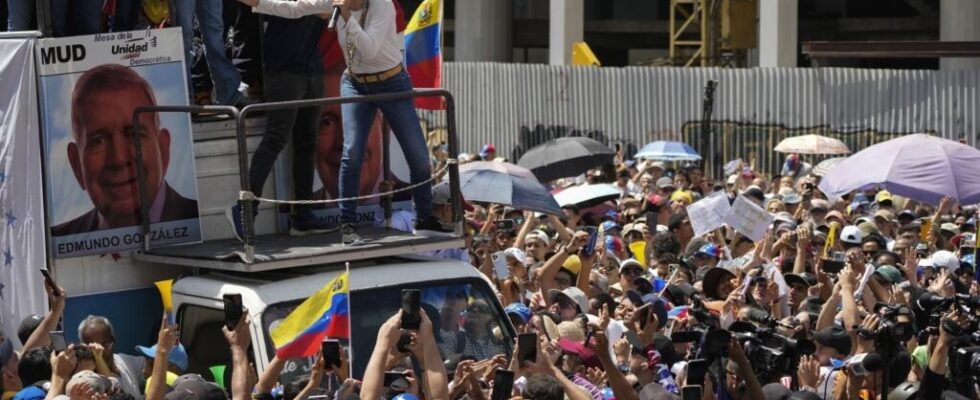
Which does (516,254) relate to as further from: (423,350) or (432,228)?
(423,350)

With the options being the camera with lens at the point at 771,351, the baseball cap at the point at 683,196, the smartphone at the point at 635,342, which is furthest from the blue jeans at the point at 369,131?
the baseball cap at the point at 683,196

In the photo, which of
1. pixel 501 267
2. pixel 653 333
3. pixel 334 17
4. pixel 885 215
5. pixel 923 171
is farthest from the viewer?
pixel 885 215

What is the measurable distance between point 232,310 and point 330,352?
0.59 m

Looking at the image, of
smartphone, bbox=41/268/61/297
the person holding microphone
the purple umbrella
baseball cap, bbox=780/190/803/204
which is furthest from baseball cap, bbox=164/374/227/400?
baseball cap, bbox=780/190/803/204

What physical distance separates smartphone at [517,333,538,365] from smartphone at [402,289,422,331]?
43 cm

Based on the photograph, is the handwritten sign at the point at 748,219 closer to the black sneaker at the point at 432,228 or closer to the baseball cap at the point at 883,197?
the baseball cap at the point at 883,197

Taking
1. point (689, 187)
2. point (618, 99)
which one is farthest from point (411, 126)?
point (618, 99)

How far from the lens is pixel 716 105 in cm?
2731

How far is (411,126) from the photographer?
31.7 feet

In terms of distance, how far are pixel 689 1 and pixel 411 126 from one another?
29657 millimetres

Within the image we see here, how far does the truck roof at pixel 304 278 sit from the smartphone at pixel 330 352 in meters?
0.94

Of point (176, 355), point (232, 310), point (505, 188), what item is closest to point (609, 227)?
point (505, 188)

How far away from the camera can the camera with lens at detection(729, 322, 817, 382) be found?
841 centimetres

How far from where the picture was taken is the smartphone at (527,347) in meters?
7.55
